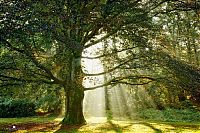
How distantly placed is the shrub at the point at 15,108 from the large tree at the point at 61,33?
8.66m

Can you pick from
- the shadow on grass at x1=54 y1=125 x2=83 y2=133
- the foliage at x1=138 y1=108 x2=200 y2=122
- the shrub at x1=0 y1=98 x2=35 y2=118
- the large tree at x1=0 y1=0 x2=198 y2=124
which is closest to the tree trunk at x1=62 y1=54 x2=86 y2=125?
the large tree at x1=0 y1=0 x2=198 y2=124

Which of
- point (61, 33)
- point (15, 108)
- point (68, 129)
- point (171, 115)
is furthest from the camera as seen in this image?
point (15, 108)

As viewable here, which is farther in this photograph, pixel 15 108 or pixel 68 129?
pixel 15 108

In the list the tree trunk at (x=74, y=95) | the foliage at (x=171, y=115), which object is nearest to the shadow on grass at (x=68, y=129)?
the tree trunk at (x=74, y=95)

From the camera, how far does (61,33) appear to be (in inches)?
593

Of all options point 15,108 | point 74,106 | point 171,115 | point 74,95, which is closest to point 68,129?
point 74,106

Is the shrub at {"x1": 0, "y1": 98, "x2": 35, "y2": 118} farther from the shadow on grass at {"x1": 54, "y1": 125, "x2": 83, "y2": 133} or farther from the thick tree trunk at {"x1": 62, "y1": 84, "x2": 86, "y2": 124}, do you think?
the shadow on grass at {"x1": 54, "y1": 125, "x2": 83, "y2": 133}

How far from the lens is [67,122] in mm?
21594

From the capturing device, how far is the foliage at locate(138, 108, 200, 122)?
2742 centimetres

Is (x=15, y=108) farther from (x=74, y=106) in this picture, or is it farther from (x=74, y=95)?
(x=74, y=95)

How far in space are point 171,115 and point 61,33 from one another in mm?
16493

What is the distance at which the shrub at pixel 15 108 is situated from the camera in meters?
30.0

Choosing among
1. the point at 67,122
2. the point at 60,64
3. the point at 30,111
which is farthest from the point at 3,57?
the point at 30,111

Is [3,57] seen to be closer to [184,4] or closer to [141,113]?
[184,4]
